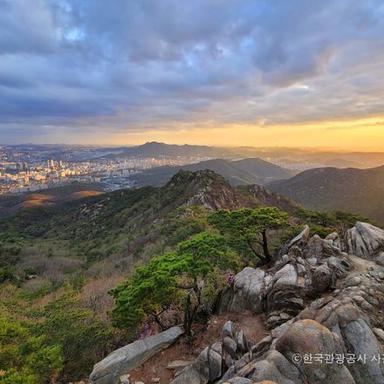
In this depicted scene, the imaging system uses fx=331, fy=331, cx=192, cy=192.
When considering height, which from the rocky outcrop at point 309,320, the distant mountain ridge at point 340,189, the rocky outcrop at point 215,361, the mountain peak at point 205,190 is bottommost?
the distant mountain ridge at point 340,189

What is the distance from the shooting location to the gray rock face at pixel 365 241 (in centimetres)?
1450

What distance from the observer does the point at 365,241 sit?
1490 cm

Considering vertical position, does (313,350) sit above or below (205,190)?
above

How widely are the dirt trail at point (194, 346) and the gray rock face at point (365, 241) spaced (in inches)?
234

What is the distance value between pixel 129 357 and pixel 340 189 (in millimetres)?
127570

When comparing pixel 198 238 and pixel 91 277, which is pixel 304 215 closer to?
pixel 198 238

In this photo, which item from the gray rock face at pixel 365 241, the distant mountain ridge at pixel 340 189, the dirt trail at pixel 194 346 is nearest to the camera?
the dirt trail at pixel 194 346

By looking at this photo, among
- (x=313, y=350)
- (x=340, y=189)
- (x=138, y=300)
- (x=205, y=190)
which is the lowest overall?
(x=340, y=189)

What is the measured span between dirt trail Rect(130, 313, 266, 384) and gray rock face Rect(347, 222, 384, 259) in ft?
19.5

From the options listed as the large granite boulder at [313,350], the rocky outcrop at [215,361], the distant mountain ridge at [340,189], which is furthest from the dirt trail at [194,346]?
the distant mountain ridge at [340,189]

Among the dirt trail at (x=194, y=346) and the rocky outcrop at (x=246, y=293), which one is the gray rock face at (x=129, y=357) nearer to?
the dirt trail at (x=194, y=346)

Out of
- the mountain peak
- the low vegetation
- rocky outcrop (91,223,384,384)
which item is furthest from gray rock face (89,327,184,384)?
the mountain peak

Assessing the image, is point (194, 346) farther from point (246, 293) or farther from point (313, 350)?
point (313, 350)

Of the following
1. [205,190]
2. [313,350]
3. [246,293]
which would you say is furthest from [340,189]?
[313,350]
